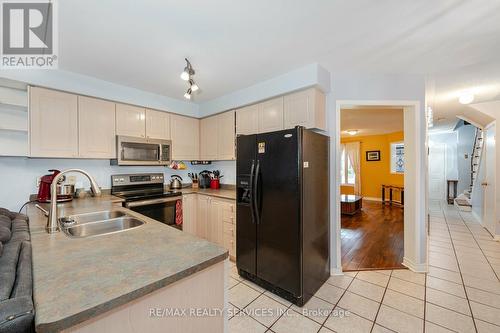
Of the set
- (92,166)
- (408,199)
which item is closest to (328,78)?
(408,199)

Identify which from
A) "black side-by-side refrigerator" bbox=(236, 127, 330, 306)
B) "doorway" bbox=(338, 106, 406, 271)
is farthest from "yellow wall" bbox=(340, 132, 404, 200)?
"black side-by-side refrigerator" bbox=(236, 127, 330, 306)

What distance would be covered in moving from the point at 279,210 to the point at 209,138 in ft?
7.00

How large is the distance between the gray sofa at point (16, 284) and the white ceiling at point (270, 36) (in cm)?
159

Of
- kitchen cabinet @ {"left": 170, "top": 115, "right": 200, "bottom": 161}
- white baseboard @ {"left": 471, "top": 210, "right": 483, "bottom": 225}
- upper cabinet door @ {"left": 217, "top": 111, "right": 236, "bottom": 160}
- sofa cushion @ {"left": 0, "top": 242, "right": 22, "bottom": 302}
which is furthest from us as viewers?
white baseboard @ {"left": 471, "top": 210, "right": 483, "bottom": 225}

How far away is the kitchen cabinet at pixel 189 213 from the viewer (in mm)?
3232

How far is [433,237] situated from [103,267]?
4.94 metres

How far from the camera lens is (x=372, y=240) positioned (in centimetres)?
358

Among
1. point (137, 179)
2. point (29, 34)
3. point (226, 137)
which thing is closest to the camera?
point (29, 34)

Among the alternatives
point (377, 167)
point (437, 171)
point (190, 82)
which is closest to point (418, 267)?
point (190, 82)

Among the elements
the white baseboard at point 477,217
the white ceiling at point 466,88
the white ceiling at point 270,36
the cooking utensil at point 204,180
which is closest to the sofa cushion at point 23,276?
the white ceiling at point 270,36

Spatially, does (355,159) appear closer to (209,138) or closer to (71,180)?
(209,138)

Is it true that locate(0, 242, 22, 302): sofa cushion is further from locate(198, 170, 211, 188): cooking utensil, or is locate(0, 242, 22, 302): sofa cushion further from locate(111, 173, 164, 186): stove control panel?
locate(198, 170, 211, 188): cooking utensil

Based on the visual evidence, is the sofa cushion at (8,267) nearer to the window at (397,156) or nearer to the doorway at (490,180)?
the doorway at (490,180)

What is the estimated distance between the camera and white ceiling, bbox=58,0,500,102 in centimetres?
154
